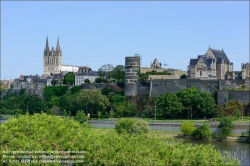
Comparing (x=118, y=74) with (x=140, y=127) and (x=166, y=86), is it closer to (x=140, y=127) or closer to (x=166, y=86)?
(x=166, y=86)

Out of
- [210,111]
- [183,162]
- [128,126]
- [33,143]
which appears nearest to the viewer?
[183,162]

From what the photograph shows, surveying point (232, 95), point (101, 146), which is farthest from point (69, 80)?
point (101, 146)

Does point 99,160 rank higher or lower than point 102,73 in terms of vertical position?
lower

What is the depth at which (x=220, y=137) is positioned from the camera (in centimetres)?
4419

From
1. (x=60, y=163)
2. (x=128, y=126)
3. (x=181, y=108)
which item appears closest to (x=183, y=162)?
(x=60, y=163)

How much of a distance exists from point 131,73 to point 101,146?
38.7m

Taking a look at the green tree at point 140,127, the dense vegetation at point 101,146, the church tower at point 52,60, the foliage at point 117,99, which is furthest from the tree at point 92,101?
the church tower at point 52,60

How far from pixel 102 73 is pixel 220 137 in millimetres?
39524

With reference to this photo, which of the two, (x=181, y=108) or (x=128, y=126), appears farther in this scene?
(x=181, y=108)

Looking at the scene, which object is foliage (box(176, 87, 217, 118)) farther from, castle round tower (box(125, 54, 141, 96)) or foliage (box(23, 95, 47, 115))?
foliage (box(23, 95, 47, 115))

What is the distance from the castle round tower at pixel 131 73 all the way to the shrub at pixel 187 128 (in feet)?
56.2

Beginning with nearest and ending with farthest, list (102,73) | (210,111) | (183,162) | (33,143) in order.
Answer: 1. (183,162)
2. (33,143)
3. (210,111)
4. (102,73)

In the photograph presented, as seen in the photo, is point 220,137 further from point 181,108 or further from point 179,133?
point 181,108

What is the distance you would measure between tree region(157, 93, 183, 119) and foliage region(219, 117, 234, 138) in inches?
338
